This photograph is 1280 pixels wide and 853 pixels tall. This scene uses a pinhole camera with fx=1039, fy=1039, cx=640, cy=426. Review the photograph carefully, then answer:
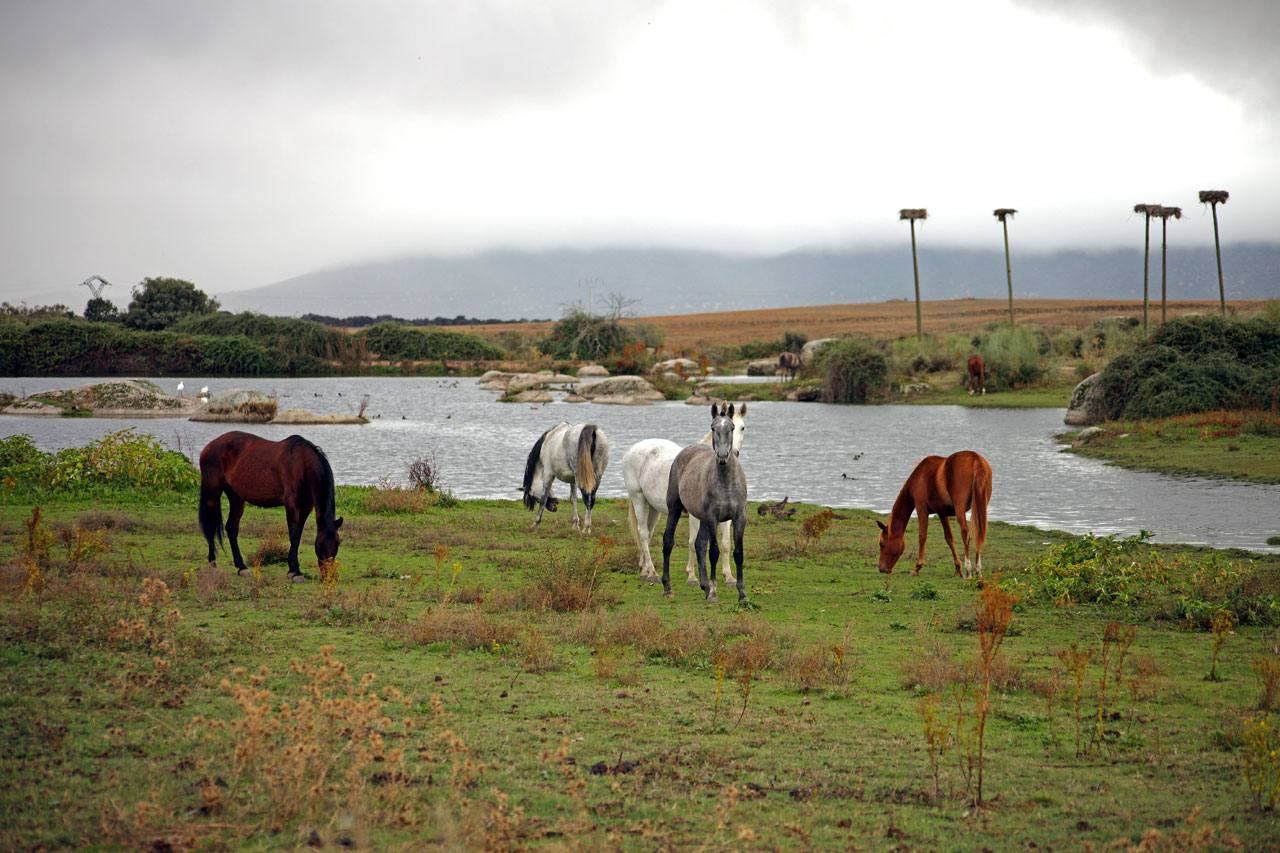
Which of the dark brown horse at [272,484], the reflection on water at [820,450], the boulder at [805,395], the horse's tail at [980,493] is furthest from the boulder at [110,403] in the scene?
the horse's tail at [980,493]

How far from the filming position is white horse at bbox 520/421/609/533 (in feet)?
58.9

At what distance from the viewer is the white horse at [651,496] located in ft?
44.0

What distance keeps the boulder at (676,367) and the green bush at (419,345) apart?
2694cm

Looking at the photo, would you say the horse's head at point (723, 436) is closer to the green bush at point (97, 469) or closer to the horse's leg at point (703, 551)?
the horse's leg at point (703, 551)

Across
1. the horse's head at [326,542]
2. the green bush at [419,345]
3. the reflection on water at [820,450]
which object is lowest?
the reflection on water at [820,450]

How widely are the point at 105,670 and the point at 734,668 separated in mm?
4971

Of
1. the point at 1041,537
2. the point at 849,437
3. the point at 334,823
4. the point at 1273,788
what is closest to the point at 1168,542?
the point at 1041,537

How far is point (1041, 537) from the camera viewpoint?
18281 millimetres

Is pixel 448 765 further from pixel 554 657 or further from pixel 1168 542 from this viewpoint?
pixel 1168 542

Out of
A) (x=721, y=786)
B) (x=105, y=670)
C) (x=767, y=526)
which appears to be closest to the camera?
(x=721, y=786)

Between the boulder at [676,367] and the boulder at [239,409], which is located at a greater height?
the boulder at [676,367]

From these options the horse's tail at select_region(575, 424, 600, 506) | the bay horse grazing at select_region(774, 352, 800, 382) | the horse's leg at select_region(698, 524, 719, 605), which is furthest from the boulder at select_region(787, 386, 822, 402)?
the horse's leg at select_region(698, 524, 719, 605)

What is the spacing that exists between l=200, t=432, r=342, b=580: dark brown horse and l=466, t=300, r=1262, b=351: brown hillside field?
91951 mm

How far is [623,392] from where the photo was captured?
60.7 m
